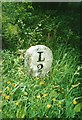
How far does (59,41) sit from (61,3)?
0.67 meters

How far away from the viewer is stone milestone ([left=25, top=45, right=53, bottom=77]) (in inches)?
193

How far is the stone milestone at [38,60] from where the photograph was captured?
4906 millimetres

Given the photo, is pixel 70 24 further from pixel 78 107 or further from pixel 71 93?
pixel 78 107

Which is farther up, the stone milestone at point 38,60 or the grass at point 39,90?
the stone milestone at point 38,60

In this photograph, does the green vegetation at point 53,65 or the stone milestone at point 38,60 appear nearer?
the green vegetation at point 53,65

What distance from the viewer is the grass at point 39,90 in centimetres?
410

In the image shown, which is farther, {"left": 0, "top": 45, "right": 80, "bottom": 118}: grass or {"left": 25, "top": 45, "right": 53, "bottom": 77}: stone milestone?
{"left": 25, "top": 45, "right": 53, "bottom": 77}: stone milestone

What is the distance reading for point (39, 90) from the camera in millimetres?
4461

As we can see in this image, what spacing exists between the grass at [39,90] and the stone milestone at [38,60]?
0.09 metres

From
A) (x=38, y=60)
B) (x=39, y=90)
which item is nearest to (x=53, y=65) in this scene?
(x=38, y=60)

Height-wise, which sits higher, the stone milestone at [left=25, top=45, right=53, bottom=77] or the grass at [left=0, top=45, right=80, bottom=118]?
the stone milestone at [left=25, top=45, right=53, bottom=77]

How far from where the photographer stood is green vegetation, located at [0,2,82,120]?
164 inches

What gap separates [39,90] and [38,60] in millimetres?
614

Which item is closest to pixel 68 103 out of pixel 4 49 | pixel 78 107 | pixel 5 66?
pixel 78 107
